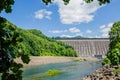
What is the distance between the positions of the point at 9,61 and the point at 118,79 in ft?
105

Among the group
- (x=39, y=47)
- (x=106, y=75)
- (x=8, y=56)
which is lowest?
(x=106, y=75)

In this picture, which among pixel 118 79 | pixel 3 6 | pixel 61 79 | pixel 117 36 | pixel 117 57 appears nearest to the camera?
pixel 3 6

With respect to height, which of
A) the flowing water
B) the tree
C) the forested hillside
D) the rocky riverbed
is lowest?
the flowing water

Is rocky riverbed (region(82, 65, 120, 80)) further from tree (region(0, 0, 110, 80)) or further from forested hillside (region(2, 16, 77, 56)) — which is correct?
forested hillside (region(2, 16, 77, 56))

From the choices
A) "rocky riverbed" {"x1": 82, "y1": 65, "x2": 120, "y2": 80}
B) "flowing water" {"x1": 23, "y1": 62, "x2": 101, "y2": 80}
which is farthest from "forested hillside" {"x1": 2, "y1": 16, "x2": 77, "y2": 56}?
"rocky riverbed" {"x1": 82, "y1": 65, "x2": 120, "y2": 80}

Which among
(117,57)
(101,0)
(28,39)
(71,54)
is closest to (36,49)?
(28,39)

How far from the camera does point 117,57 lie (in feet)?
206

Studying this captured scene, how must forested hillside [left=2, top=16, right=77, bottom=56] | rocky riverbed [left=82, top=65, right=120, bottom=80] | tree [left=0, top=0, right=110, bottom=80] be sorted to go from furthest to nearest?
forested hillside [left=2, top=16, right=77, bottom=56], rocky riverbed [left=82, top=65, right=120, bottom=80], tree [left=0, top=0, right=110, bottom=80]

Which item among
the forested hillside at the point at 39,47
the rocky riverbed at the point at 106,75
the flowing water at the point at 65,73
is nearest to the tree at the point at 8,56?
the rocky riverbed at the point at 106,75

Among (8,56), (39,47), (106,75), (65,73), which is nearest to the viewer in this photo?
(8,56)

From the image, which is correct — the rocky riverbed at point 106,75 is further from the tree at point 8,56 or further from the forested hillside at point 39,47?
the forested hillside at point 39,47

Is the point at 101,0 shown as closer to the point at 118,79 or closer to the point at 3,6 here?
the point at 3,6

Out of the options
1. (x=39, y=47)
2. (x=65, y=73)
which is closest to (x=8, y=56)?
(x=65, y=73)

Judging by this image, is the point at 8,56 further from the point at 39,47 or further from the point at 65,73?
the point at 39,47
